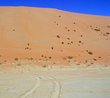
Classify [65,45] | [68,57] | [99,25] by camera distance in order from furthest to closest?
[99,25]
[65,45]
[68,57]

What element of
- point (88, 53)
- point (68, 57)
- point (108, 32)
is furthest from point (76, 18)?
point (68, 57)

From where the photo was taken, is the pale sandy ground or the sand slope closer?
the pale sandy ground

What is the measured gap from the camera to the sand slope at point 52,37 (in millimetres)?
31922

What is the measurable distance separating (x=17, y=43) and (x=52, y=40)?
503 centimetres

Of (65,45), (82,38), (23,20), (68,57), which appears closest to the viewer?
(68,57)

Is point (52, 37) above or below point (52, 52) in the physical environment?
above

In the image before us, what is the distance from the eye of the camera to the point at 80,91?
12.4m

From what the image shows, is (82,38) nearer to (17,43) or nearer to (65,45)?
(65,45)

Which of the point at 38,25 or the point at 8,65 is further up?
the point at 38,25

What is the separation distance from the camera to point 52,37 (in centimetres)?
4003

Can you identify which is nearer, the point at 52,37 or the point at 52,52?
the point at 52,52

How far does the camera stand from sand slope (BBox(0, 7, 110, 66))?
31.9m

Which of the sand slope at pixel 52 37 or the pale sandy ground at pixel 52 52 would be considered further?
the sand slope at pixel 52 37

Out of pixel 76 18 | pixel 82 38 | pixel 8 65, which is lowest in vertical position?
pixel 8 65
